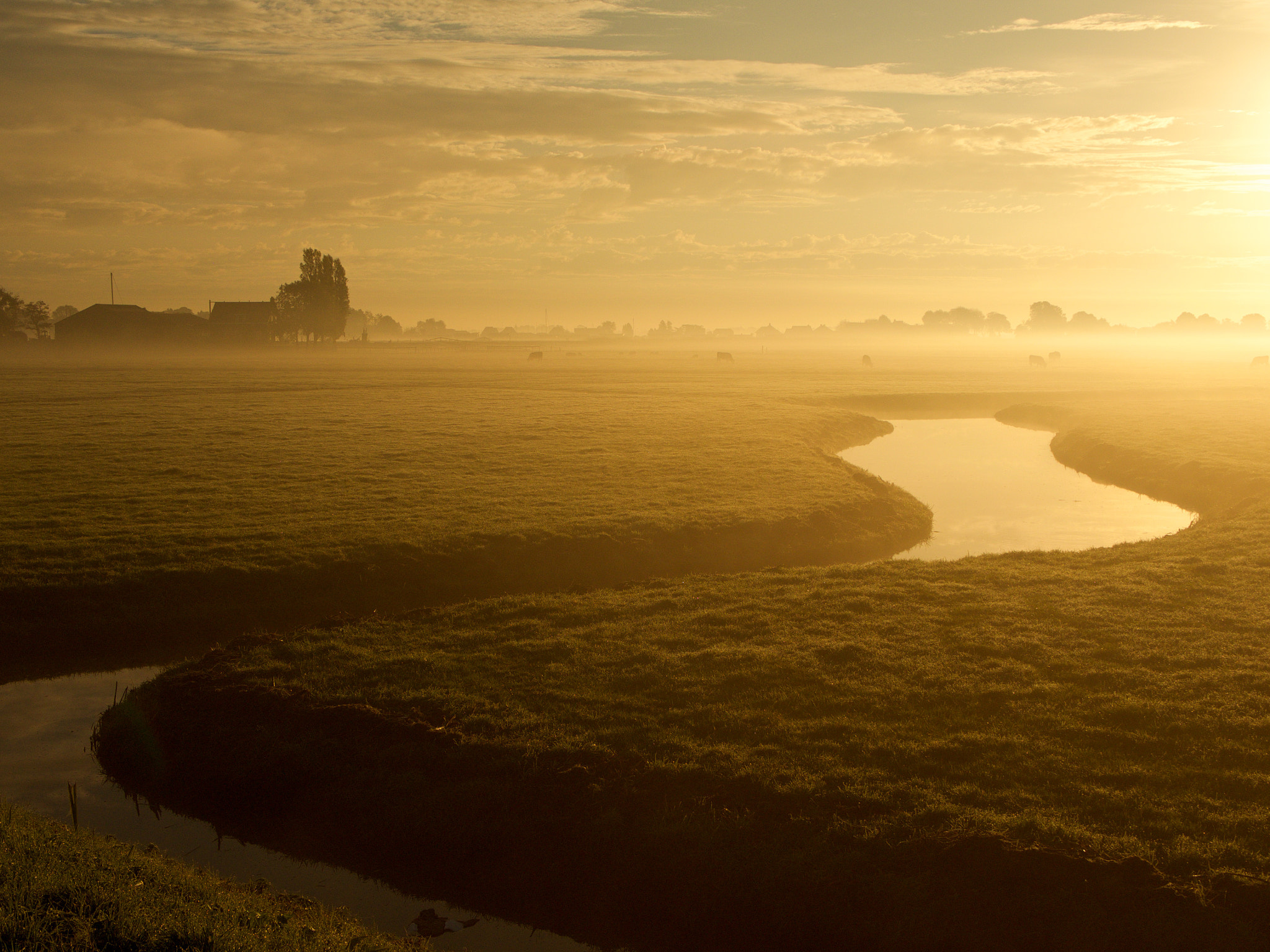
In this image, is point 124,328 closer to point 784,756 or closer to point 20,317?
point 20,317

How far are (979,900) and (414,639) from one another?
37.4 feet

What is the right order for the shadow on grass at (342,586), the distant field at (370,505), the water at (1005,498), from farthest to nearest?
the water at (1005,498) < the distant field at (370,505) < the shadow on grass at (342,586)

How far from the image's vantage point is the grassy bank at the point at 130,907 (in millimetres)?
7996

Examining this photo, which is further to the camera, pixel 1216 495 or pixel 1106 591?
pixel 1216 495

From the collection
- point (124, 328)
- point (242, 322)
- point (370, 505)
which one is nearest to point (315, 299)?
point (242, 322)

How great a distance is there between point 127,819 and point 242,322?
154 metres

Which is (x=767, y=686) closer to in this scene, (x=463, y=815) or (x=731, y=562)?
(x=463, y=815)

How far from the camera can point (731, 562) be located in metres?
25.5

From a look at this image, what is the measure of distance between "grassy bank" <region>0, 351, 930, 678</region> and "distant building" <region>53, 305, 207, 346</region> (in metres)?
95.2

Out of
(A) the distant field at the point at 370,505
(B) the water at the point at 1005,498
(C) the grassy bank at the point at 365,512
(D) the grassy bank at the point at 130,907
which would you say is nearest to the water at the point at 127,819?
(D) the grassy bank at the point at 130,907

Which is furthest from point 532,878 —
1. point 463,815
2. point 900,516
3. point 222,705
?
point 900,516

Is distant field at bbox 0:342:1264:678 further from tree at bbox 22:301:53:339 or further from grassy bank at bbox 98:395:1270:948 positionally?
tree at bbox 22:301:53:339

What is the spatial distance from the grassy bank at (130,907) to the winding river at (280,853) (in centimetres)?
83

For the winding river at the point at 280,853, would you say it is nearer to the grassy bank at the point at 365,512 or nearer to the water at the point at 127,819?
the water at the point at 127,819
